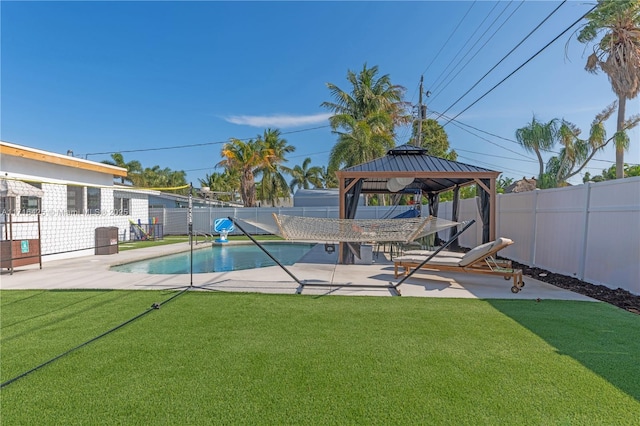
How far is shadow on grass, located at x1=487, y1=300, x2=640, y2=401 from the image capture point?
271 cm

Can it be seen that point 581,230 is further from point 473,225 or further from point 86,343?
point 86,343

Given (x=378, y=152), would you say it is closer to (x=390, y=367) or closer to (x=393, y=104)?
(x=393, y=104)

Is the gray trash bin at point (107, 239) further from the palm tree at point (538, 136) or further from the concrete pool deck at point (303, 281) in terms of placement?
the palm tree at point (538, 136)

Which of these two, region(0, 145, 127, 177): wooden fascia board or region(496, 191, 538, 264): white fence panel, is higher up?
region(0, 145, 127, 177): wooden fascia board

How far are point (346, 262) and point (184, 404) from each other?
653cm

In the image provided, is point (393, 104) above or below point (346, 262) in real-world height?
above

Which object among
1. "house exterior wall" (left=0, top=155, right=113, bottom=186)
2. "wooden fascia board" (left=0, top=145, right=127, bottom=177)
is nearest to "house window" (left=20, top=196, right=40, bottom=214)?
"house exterior wall" (left=0, top=155, right=113, bottom=186)

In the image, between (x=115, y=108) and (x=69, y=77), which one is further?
(x=115, y=108)

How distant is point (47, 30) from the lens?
1391 cm

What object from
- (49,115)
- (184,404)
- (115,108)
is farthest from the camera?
(115,108)

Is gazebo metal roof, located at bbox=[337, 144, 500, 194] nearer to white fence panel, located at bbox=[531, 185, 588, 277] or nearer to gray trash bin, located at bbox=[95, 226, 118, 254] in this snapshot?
white fence panel, located at bbox=[531, 185, 588, 277]

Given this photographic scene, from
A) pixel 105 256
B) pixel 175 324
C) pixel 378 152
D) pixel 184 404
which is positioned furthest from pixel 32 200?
pixel 378 152

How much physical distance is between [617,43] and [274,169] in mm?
19940

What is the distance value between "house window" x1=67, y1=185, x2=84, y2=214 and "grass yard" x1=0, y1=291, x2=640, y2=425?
7481mm
